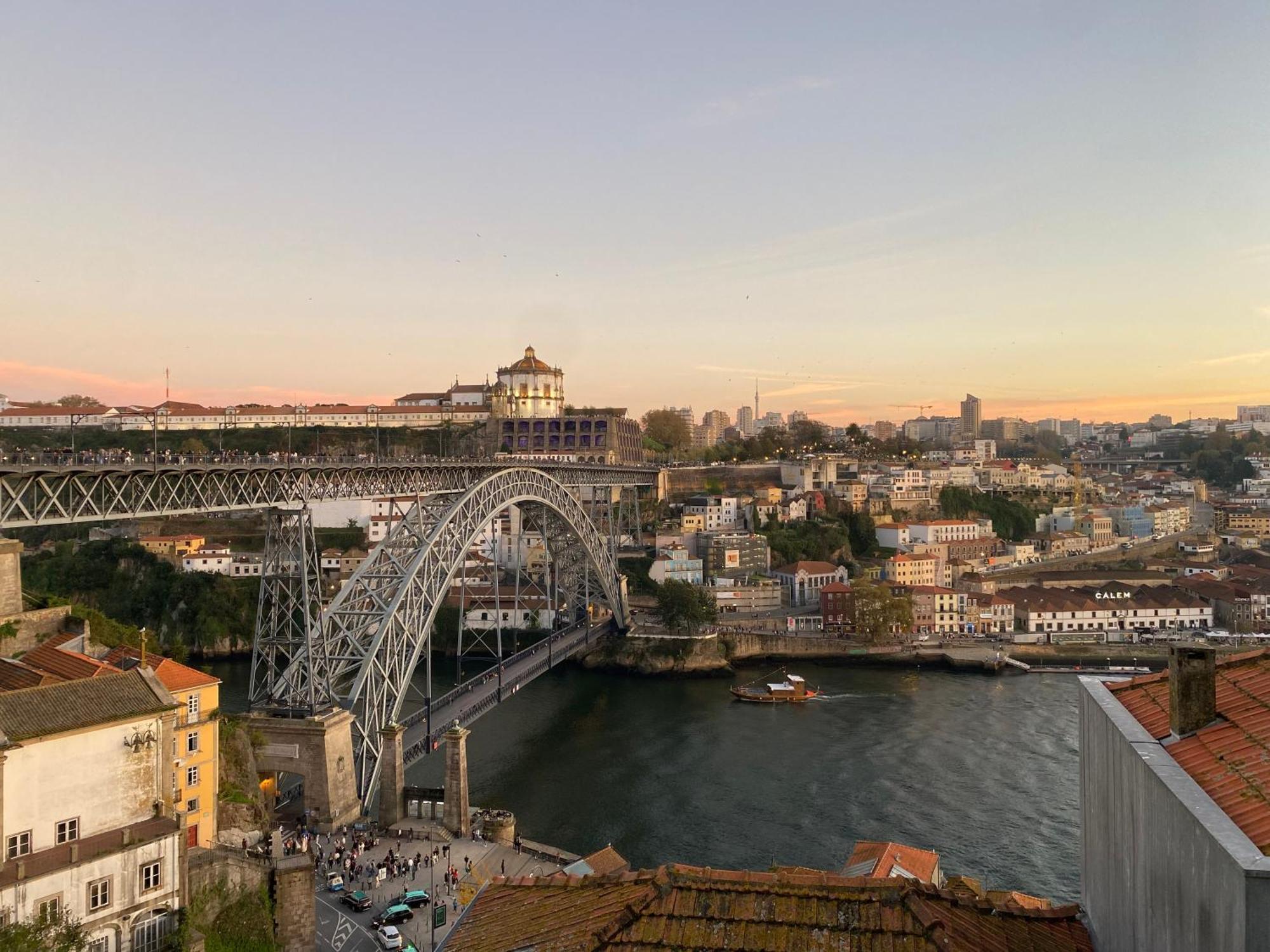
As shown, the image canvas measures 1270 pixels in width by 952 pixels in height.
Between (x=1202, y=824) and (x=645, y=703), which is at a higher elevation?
(x=1202, y=824)

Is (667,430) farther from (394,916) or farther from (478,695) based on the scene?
(394,916)

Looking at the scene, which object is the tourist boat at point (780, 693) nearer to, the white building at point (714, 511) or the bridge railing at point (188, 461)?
the bridge railing at point (188, 461)

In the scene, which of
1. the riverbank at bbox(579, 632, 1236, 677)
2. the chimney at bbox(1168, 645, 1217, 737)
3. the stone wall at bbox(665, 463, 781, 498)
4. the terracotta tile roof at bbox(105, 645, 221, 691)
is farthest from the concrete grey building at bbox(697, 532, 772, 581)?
the chimney at bbox(1168, 645, 1217, 737)

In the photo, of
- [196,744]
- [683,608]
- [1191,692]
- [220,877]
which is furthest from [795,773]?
[1191,692]

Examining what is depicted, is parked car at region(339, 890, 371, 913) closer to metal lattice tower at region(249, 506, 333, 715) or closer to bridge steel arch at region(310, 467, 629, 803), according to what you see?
metal lattice tower at region(249, 506, 333, 715)

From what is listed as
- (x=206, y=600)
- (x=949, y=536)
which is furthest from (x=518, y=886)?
(x=949, y=536)

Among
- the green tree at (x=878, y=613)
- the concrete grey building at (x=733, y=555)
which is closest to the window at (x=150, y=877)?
the green tree at (x=878, y=613)

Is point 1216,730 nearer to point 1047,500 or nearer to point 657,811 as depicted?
point 657,811
